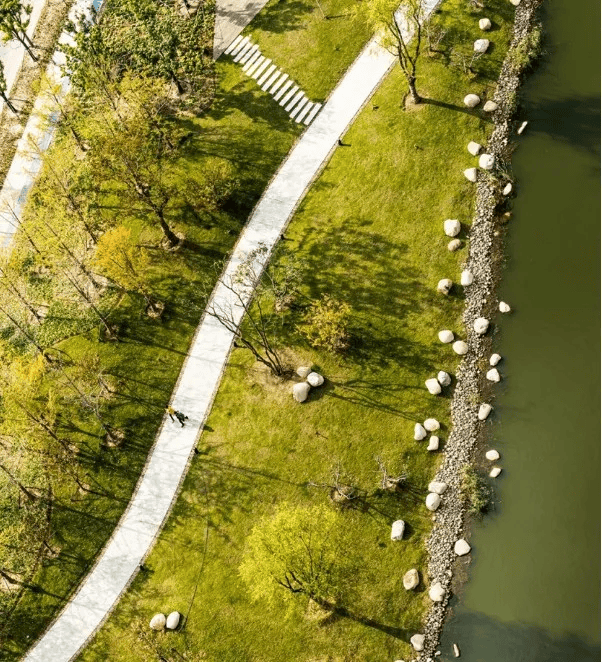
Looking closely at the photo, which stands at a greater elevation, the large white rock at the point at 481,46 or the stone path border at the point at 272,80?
the large white rock at the point at 481,46

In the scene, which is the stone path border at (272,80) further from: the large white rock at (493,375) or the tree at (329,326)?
the large white rock at (493,375)

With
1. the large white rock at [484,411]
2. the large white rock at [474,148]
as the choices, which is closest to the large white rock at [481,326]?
the large white rock at [484,411]

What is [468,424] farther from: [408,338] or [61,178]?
[61,178]

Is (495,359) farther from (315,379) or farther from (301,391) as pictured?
(301,391)

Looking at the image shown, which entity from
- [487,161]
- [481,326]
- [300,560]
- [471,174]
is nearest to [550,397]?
[481,326]

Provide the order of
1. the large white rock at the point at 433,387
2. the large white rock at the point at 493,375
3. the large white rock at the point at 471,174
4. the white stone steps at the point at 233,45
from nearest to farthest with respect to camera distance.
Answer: the large white rock at the point at 493,375
the large white rock at the point at 433,387
the large white rock at the point at 471,174
the white stone steps at the point at 233,45
